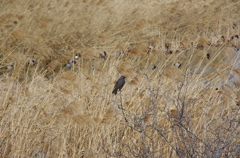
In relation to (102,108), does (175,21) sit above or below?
below

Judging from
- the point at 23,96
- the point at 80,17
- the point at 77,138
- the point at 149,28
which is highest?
the point at 23,96

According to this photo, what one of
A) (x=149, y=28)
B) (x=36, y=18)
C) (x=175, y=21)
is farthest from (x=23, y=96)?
(x=175, y=21)

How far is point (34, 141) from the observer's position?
117 inches

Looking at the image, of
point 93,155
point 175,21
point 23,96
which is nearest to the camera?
point 93,155

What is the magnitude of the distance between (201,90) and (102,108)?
158cm

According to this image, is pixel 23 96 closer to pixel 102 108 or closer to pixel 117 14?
pixel 102 108

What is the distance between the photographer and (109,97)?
3.59m

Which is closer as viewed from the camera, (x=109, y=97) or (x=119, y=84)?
(x=109, y=97)

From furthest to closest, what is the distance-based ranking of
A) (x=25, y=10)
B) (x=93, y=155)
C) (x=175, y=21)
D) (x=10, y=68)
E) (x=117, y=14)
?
1. (x=175, y=21)
2. (x=117, y=14)
3. (x=25, y=10)
4. (x=10, y=68)
5. (x=93, y=155)

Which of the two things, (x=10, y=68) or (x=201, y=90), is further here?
(x=10, y=68)

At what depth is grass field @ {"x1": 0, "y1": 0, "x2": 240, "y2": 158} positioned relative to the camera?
276 cm

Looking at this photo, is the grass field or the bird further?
the bird

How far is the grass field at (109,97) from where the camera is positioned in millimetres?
2756

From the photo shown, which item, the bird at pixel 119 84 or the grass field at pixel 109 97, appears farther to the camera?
the bird at pixel 119 84
